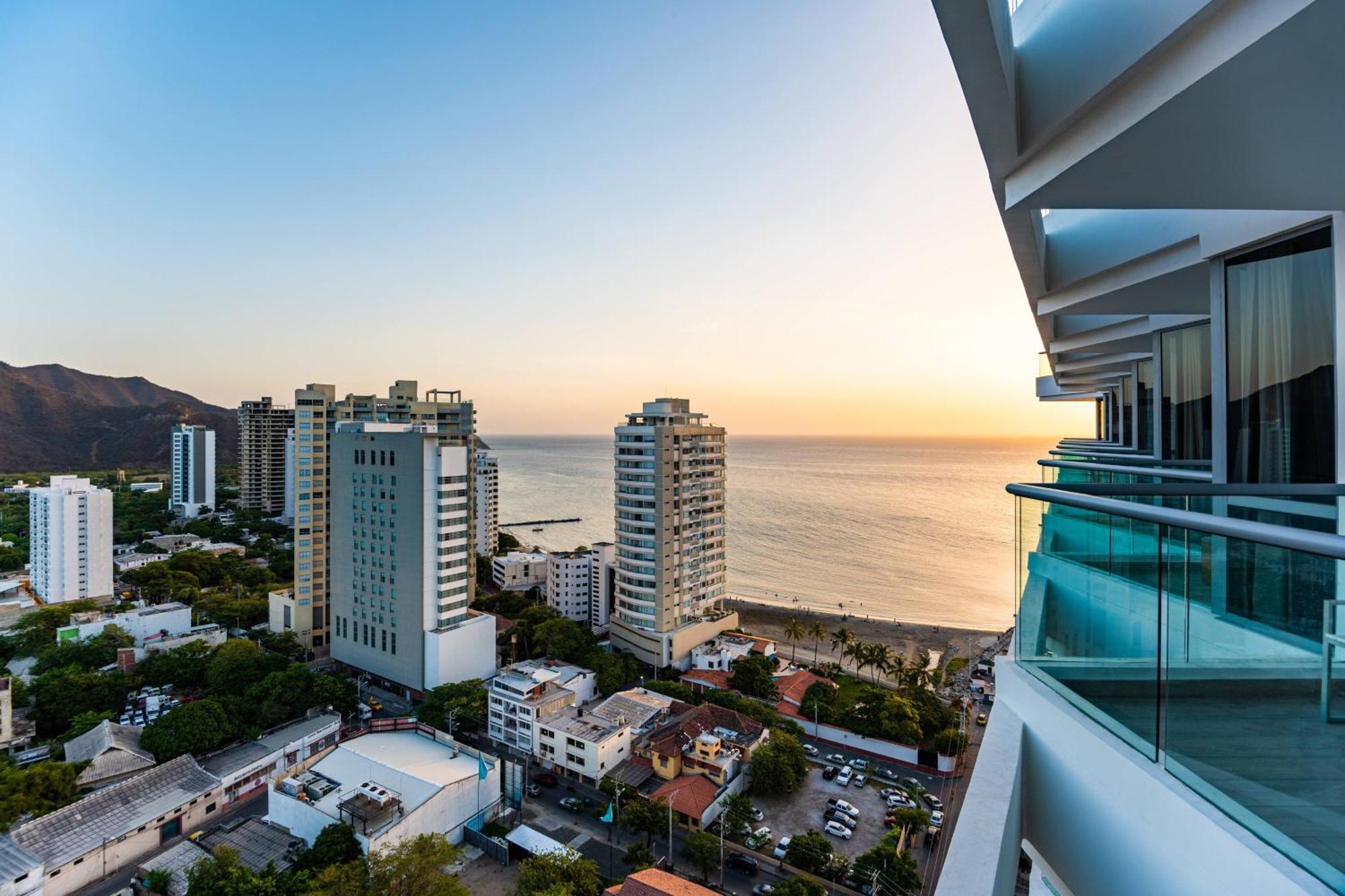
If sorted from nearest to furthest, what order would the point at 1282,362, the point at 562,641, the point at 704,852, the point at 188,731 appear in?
the point at 1282,362 < the point at 704,852 < the point at 188,731 < the point at 562,641

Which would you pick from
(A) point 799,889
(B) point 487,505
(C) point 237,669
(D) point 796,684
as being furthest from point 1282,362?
(B) point 487,505

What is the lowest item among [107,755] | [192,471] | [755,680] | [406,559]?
[755,680]

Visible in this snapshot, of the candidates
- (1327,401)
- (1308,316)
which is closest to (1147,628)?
(1327,401)

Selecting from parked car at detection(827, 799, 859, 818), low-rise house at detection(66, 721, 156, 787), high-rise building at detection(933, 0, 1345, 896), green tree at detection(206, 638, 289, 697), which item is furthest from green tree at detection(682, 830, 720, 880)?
green tree at detection(206, 638, 289, 697)

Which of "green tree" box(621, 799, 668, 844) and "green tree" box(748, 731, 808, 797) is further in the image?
"green tree" box(748, 731, 808, 797)

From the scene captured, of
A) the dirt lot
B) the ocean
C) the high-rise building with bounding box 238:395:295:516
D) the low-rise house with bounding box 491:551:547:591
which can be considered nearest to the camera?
the dirt lot

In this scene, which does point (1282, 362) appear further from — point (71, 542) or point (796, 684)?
point (71, 542)

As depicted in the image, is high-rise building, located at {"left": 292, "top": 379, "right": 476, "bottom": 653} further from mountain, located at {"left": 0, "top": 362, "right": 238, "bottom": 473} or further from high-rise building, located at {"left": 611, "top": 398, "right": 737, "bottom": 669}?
mountain, located at {"left": 0, "top": 362, "right": 238, "bottom": 473}
